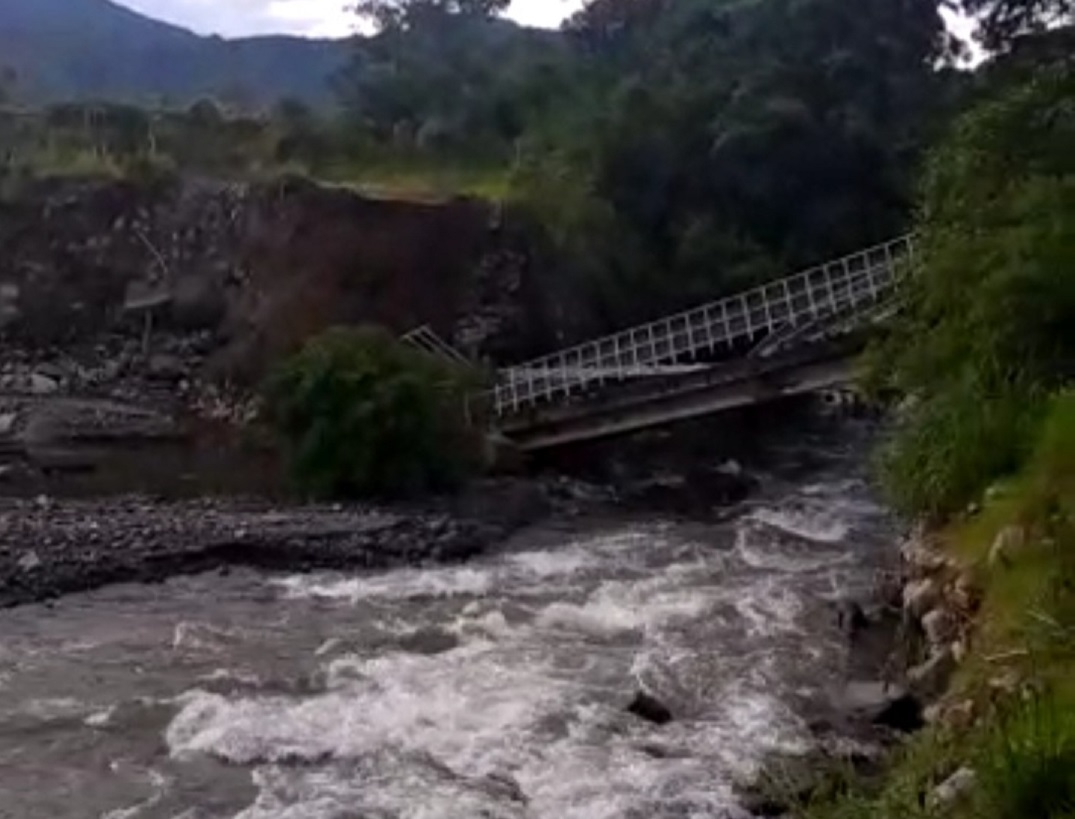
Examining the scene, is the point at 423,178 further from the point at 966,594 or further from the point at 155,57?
the point at 155,57

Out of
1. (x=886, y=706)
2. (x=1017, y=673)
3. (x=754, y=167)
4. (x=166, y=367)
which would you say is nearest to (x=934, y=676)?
(x=886, y=706)

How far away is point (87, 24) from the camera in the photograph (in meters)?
Result: 137

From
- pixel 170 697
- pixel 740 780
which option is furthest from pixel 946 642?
pixel 170 697

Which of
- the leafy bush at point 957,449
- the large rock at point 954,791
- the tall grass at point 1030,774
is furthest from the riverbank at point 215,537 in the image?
the tall grass at point 1030,774

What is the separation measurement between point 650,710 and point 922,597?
2.70 meters

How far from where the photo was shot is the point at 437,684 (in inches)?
685

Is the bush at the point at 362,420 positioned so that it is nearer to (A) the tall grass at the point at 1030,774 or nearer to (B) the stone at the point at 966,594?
(B) the stone at the point at 966,594

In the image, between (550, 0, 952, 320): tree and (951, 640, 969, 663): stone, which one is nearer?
(951, 640, 969, 663): stone

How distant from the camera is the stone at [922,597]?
15484mm

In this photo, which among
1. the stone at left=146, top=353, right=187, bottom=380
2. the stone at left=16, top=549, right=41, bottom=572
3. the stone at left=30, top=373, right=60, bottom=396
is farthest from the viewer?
the stone at left=146, top=353, right=187, bottom=380

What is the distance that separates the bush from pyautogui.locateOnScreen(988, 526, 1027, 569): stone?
55.2 ft

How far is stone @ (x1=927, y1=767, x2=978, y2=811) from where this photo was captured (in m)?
8.03

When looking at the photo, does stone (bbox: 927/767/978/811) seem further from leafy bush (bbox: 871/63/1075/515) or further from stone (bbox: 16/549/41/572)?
stone (bbox: 16/549/41/572)

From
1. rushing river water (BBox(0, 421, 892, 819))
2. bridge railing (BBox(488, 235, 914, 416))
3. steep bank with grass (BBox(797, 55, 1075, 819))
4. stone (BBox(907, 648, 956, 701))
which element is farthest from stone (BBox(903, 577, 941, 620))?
bridge railing (BBox(488, 235, 914, 416))
